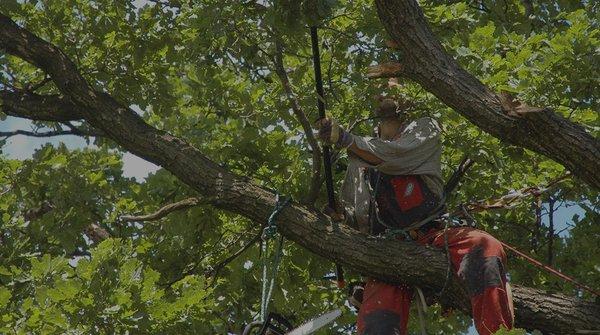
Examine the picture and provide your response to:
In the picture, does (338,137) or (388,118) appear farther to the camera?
(388,118)

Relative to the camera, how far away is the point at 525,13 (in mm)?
9133

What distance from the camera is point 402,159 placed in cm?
593

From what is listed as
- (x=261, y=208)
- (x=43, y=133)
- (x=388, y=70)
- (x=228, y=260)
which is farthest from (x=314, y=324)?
(x=43, y=133)

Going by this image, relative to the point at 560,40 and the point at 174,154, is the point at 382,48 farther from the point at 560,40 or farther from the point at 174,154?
the point at 174,154

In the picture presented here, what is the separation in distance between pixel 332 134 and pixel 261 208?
706mm

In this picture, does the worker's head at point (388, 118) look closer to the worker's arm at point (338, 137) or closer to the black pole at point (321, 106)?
the black pole at point (321, 106)

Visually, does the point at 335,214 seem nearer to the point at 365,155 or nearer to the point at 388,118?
the point at 365,155

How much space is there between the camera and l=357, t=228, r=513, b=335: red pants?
4969 mm

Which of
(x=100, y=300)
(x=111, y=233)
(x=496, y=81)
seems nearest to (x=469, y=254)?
(x=496, y=81)

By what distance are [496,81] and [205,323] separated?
2.99m

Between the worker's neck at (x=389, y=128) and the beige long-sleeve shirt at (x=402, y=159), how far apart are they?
0.22m

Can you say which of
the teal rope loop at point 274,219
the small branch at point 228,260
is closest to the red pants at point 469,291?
the teal rope loop at point 274,219

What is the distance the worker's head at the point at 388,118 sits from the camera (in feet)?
21.3

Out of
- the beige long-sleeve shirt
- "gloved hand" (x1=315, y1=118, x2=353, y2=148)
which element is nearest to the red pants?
the beige long-sleeve shirt
